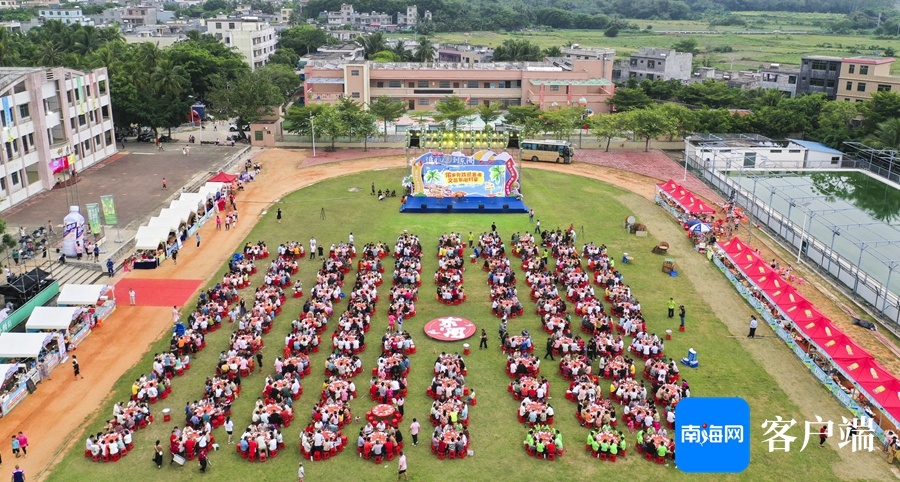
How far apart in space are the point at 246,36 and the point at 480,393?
118 m

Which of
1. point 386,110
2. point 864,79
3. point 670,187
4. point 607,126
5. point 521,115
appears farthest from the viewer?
point 864,79

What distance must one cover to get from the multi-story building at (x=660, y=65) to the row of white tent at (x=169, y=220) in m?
88.1

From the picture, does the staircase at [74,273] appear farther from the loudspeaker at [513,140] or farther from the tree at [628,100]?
the tree at [628,100]

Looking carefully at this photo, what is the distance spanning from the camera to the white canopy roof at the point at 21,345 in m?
32.0

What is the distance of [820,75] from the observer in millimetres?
98812

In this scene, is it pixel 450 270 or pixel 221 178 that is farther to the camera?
pixel 221 178

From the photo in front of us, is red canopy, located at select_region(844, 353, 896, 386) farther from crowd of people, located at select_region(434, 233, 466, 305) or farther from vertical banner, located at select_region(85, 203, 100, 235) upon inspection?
vertical banner, located at select_region(85, 203, 100, 235)

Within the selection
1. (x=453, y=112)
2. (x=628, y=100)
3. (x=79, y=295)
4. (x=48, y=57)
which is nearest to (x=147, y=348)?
(x=79, y=295)

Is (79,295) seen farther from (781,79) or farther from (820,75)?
(781,79)

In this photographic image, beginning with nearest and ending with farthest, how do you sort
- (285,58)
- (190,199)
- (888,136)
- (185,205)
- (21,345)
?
(21,345) → (185,205) → (190,199) → (888,136) → (285,58)

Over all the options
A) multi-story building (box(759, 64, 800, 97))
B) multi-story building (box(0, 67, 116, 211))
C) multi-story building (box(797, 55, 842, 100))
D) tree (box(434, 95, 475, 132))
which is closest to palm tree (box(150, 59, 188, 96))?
multi-story building (box(0, 67, 116, 211))

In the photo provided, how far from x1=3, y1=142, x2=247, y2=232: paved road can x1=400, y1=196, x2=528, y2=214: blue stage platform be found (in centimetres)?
1906

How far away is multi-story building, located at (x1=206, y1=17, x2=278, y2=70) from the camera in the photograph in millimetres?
134500

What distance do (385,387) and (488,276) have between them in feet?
49.8
